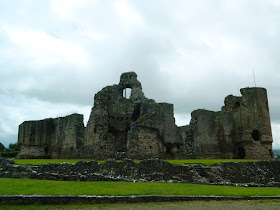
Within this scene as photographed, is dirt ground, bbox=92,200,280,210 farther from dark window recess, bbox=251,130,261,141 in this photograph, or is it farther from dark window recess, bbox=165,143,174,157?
dark window recess, bbox=165,143,174,157

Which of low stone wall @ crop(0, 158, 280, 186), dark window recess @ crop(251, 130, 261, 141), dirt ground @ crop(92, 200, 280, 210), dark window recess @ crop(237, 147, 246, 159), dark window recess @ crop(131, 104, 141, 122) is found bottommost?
dirt ground @ crop(92, 200, 280, 210)

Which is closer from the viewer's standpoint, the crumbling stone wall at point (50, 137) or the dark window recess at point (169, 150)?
the dark window recess at point (169, 150)

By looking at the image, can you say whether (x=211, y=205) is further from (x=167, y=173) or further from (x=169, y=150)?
(x=169, y=150)

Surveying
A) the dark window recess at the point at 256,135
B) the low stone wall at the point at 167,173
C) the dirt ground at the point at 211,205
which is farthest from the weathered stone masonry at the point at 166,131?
the dirt ground at the point at 211,205

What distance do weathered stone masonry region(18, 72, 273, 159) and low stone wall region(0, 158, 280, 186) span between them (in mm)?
6689

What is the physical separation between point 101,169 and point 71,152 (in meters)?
→ 14.2

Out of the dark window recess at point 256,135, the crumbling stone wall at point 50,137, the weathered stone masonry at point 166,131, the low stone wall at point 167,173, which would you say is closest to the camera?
the low stone wall at point 167,173

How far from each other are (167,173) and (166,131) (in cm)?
1166

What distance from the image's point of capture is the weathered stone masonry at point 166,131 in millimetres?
27344

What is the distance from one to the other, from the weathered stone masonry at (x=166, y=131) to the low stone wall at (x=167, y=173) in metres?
6.69

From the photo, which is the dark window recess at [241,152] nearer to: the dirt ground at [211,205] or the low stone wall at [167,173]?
the low stone wall at [167,173]

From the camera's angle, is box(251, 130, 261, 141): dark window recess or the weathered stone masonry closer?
the weathered stone masonry

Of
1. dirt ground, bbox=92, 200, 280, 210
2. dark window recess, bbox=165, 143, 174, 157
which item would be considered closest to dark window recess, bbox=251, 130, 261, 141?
dark window recess, bbox=165, 143, 174, 157

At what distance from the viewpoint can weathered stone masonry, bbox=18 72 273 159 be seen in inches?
1077
